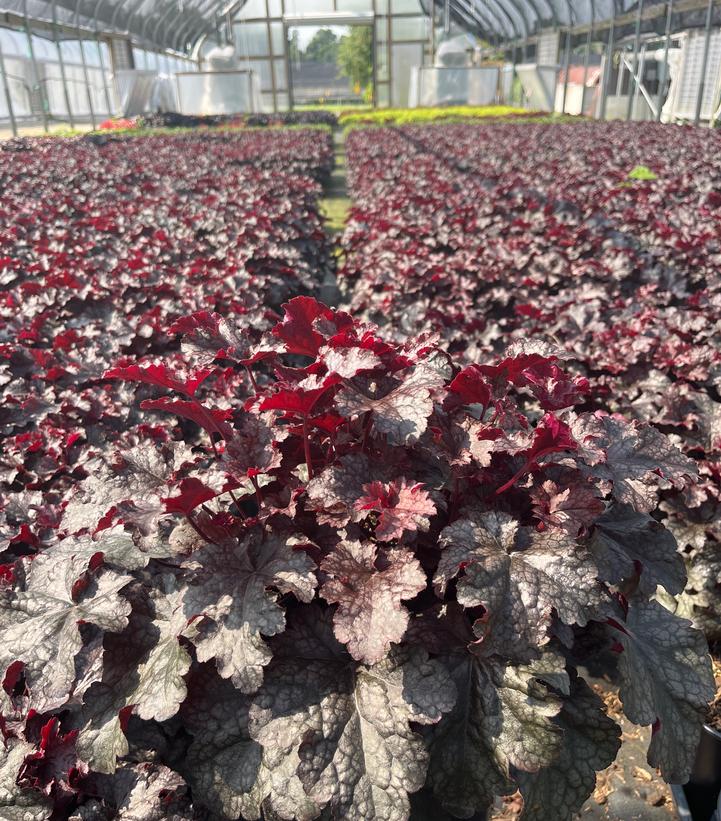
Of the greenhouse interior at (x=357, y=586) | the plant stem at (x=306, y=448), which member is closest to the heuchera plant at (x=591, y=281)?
the greenhouse interior at (x=357, y=586)

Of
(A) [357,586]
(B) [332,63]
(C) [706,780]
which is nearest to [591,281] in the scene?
(C) [706,780]

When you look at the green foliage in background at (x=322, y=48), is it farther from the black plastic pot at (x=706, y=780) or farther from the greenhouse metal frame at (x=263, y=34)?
the black plastic pot at (x=706, y=780)

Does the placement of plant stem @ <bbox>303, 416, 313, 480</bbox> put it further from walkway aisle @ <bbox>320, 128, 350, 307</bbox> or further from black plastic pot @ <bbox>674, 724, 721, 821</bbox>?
walkway aisle @ <bbox>320, 128, 350, 307</bbox>

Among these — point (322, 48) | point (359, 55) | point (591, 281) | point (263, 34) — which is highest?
point (322, 48)

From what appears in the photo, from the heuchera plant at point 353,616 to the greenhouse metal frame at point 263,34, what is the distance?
2888cm

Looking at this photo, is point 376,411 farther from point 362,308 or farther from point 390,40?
point 390,40

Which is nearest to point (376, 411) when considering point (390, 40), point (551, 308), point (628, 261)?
point (551, 308)

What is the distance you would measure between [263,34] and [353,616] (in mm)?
42026

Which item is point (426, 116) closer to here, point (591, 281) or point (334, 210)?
point (334, 210)

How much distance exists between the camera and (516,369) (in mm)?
1562

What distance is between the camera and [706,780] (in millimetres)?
2123

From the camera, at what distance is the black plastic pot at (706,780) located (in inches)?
81.9

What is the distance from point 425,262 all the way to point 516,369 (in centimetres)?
316

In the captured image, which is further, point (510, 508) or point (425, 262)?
point (425, 262)
